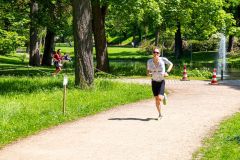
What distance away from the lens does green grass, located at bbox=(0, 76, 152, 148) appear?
1237 centimetres

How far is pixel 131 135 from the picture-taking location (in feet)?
37.2

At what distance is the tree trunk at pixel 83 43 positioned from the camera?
758 inches

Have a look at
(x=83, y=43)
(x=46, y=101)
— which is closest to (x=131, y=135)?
(x=46, y=101)

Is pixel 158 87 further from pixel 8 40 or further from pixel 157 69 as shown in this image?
pixel 8 40

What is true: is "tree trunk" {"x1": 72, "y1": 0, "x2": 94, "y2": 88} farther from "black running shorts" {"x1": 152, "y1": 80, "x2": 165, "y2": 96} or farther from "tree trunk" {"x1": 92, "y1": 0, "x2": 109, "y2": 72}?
"tree trunk" {"x1": 92, "y1": 0, "x2": 109, "y2": 72}

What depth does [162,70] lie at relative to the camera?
529 inches

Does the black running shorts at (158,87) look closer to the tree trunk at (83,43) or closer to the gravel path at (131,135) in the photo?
the gravel path at (131,135)

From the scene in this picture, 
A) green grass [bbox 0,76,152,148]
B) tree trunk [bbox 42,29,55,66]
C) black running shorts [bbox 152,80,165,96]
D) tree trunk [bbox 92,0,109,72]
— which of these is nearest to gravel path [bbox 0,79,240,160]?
green grass [bbox 0,76,152,148]

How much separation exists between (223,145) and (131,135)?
2203 millimetres

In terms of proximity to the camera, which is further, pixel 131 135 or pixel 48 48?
pixel 48 48

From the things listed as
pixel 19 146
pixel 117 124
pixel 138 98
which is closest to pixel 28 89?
pixel 138 98

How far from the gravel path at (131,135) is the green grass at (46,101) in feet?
1.44

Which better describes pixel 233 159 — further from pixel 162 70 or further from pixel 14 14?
pixel 14 14

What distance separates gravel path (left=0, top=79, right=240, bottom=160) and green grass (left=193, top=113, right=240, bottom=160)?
0.24 m
